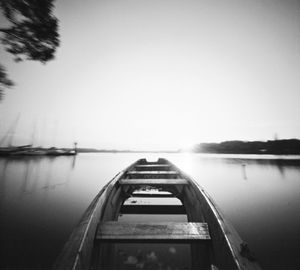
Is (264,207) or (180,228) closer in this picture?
(180,228)

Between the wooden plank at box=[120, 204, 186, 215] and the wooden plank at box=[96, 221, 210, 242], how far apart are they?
1950mm

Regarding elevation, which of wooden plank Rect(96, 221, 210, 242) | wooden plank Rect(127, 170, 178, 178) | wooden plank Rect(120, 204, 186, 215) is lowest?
wooden plank Rect(120, 204, 186, 215)

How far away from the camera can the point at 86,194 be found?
9539 mm

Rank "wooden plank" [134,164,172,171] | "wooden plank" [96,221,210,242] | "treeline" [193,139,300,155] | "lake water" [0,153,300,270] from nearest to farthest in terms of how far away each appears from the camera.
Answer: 1. "wooden plank" [96,221,210,242]
2. "lake water" [0,153,300,270]
3. "wooden plank" [134,164,172,171]
4. "treeline" [193,139,300,155]

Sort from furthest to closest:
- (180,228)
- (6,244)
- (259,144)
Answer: (259,144), (6,244), (180,228)

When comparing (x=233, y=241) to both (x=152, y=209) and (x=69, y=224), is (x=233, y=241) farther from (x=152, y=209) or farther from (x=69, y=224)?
(x=69, y=224)

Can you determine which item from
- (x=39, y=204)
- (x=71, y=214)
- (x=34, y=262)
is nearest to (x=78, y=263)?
(x=34, y=262)

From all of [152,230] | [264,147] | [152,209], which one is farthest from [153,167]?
[264,147]

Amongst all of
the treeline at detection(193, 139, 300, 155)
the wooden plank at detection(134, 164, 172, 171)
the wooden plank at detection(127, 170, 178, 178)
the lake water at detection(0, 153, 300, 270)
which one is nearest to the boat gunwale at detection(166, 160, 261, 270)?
the lake water at detection(0, 153, 300, 270)

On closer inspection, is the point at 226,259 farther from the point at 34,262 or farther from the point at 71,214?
the point at 71,214

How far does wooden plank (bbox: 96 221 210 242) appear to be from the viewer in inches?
63.2

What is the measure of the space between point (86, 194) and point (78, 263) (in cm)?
966

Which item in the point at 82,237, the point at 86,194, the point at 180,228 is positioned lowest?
the point at 86,194

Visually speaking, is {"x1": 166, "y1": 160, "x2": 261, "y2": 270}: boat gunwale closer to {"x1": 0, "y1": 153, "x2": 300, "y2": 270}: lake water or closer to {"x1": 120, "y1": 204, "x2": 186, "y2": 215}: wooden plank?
{"x1": 120, "y1": 204, "x2": 186, "y2": 215}: wooden plank
